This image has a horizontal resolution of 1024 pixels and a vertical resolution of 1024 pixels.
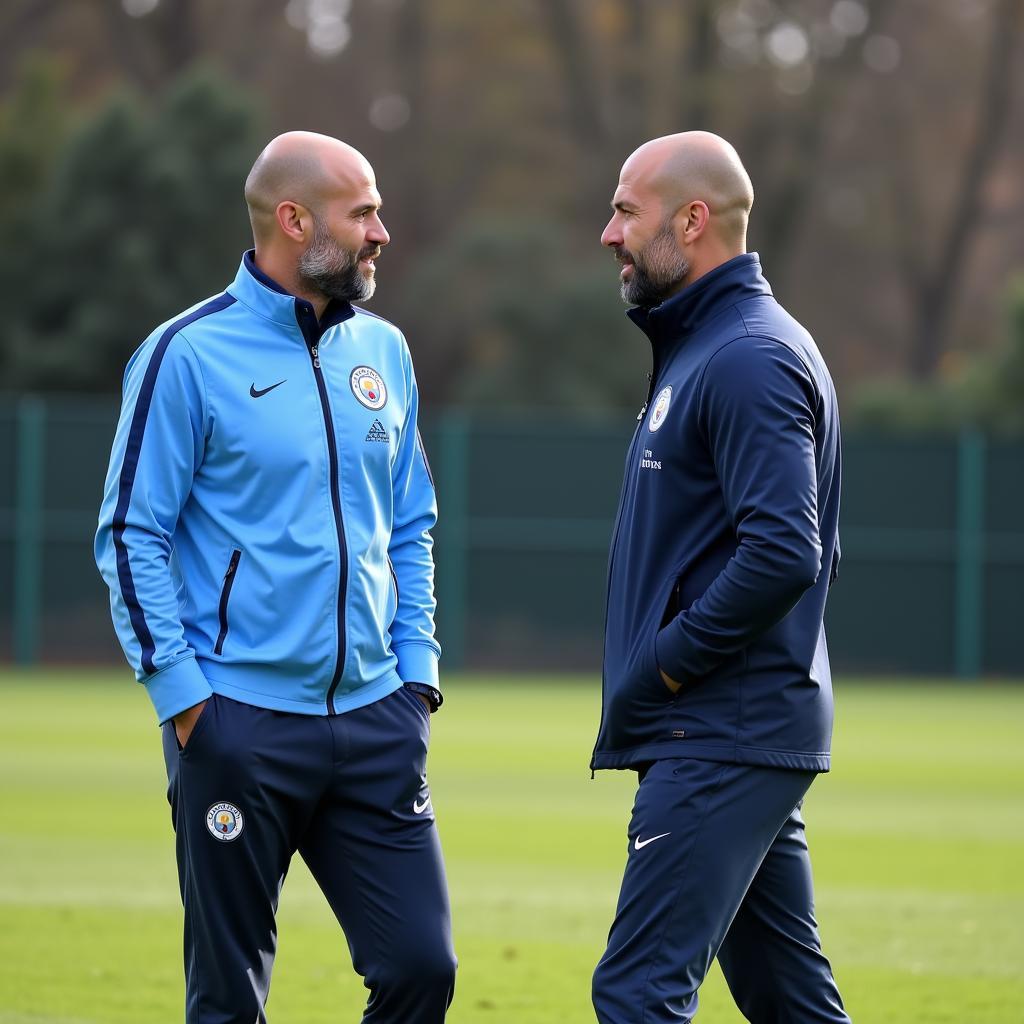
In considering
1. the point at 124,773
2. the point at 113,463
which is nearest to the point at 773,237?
the point at 124,773


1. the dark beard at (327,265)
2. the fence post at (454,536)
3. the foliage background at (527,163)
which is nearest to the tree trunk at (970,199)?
the foliage background at (527,163)

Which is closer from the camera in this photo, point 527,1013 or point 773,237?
point 527,1013

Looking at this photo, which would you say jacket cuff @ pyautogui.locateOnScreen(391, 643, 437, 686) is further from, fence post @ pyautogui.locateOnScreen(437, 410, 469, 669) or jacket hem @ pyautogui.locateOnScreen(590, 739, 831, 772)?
fence post @ pyautogui.locateOnScreen(437, 410, 469, 669)

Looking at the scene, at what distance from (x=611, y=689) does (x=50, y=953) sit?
3.83 m

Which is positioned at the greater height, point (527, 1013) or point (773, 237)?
point (773, 237)

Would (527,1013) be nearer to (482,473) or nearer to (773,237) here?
(482,473)

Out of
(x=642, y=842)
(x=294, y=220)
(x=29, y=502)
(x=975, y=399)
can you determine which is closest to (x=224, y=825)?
(x=642, y=842)

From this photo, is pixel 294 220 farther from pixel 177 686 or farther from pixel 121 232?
pixel 121 232

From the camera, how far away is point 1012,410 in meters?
28.8

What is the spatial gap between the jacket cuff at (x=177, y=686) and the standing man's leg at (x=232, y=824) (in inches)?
2.5

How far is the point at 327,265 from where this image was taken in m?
Answer: 4.89

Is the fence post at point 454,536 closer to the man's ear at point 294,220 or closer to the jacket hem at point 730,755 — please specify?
the man's ear at point 294,220

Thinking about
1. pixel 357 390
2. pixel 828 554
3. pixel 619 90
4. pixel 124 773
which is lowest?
pixel 124 773

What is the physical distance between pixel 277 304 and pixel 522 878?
5518 millimetres
